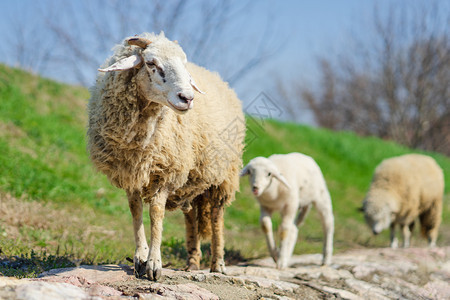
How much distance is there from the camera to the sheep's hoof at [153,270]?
12.4 feet

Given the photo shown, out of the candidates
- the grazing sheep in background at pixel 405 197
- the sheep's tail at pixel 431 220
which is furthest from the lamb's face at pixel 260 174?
the sheep's tail at pixel 431 220

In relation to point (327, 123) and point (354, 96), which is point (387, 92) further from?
point (327, 123)

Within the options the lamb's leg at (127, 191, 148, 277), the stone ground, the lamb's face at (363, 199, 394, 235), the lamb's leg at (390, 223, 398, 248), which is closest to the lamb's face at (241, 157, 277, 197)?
the stone ground

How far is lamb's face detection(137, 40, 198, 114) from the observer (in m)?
3.55

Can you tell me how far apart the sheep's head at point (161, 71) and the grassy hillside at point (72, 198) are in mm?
1739

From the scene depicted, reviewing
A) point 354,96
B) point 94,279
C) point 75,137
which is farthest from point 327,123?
point 94,279

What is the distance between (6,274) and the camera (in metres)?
3.81

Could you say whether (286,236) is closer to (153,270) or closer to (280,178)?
(280,178)

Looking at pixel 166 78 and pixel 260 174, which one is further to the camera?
pixel 260 174

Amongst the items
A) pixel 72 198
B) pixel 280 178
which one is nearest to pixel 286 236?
pixel 280 178

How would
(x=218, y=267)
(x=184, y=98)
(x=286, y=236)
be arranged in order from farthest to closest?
(x=286, y=236) < (x=218, y=267) < (x=184, y=98)

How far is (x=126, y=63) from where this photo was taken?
3.71 metres

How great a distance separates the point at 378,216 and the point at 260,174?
4.44 metres

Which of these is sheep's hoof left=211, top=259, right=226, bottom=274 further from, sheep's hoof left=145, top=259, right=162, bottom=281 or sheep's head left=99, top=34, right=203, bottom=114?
sheep's head left=99, top=34, right=203, bottom=114
